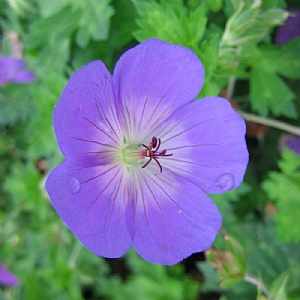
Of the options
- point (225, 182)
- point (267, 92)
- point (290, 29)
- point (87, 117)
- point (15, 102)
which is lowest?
point (15, 102)

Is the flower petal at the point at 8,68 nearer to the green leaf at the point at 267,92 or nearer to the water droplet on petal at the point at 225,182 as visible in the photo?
the green leaf at the point at 267,92

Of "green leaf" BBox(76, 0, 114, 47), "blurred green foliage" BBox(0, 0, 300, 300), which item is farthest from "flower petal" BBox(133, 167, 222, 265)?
"green leaf" BBox(76, 0, 114, 47)

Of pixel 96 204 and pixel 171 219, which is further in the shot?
pixel 171 219

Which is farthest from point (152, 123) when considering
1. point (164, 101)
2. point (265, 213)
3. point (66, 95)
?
point (265, 213)

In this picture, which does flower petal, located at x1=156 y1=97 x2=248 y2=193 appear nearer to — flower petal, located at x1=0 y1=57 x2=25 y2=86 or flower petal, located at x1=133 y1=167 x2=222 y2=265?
flower petal, located at x1=133 y1=167 x2=222 y2=265

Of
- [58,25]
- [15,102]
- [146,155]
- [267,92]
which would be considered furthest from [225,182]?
[15,102]

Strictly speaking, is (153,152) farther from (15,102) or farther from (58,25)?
(15,102)

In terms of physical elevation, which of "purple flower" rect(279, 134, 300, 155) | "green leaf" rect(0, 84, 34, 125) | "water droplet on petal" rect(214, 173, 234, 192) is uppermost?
"water droplet on petal" rect(214, 173, 234, 192)
